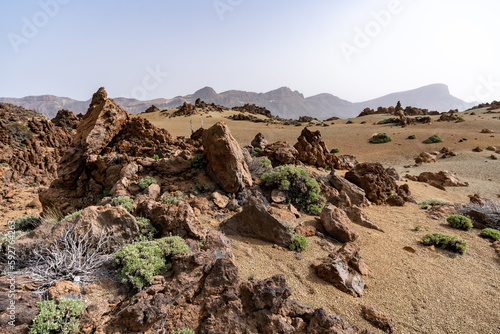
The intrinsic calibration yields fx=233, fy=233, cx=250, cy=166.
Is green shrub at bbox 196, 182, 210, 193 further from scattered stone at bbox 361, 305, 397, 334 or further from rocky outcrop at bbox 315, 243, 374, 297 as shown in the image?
scattered stone at bbox 361, 305, 397, 334

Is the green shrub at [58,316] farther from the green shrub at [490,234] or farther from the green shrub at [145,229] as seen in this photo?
the green shrub at [490,234]

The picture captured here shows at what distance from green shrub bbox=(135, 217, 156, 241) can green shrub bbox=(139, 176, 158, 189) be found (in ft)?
7.03

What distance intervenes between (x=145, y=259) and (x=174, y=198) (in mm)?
2864

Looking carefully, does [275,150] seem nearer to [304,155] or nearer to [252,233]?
[304,155]

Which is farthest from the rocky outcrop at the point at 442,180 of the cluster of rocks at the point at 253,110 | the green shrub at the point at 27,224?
the cluster of rocks at the point at 253,110

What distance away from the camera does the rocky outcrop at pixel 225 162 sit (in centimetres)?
730

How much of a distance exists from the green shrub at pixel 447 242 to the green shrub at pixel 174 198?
719cm

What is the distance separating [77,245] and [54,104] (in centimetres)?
24861

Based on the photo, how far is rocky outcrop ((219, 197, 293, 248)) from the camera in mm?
5676

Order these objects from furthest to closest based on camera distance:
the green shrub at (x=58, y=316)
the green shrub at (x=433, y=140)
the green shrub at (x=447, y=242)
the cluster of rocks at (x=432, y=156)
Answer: the green shrub at (x=433, y=140) < the cluster of rocks at (x=432, y=156) < the green shrub at (x=447, y=242) < the green shrub at (x=58, y=316)

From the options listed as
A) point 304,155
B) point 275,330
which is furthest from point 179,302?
point 304,155

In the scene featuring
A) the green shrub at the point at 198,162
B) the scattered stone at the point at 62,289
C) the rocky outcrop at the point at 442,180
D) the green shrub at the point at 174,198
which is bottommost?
the rocky outcrop at the point at 442,180

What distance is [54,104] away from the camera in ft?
623

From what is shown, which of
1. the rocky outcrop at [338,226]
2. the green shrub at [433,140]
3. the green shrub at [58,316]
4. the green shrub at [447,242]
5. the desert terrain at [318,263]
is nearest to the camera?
the green shrub at [58,316]
